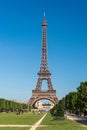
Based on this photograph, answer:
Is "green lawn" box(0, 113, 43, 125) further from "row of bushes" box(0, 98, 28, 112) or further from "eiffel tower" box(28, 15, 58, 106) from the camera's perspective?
"eiffel tower" box(28, 15, 58, 106)

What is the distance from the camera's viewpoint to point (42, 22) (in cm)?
16725

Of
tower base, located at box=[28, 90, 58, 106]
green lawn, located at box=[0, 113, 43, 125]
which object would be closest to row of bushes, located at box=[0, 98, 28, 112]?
tower base, located at box=[28, 90, 58, 106]

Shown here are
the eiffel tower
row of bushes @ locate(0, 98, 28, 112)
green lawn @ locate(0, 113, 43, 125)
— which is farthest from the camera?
the eiffel tower

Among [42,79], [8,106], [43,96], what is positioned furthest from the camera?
[43,96]

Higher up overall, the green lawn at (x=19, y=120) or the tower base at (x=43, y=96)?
the tower base at (x=43, y=96)

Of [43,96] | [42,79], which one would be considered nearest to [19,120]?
[42,79]

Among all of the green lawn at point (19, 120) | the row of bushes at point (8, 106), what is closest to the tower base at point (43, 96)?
the row of bushes at point (8, 106)

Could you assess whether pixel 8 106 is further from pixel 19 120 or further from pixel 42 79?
pixel 19 120

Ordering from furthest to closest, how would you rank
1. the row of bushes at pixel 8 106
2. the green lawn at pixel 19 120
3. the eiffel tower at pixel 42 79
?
the eiffel tower at pixel 42 79, the row of bushes at pixel 8 106, the green lawn at pixel 19 120

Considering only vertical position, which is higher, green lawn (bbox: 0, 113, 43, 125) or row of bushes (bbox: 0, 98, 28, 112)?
row of bushes (bbox: 0, 98, 28, 112)

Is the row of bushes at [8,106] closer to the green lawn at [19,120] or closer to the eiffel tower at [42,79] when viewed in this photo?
the eiffel tower at [42,79]

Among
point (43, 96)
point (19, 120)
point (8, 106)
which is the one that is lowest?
point (19, 120)

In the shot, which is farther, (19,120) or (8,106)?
(8,106)

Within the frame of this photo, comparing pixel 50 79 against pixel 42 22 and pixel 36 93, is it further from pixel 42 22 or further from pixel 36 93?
pixel 42 22
